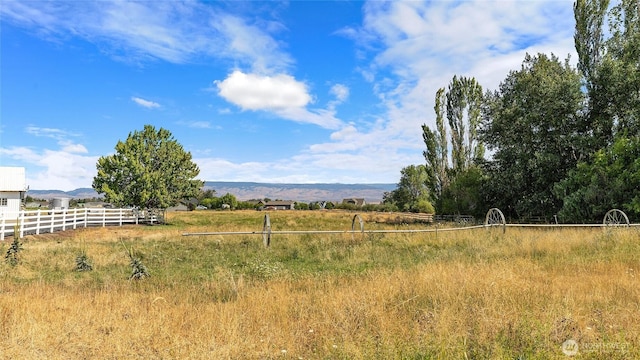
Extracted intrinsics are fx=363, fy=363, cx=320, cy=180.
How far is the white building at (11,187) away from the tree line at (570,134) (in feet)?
154

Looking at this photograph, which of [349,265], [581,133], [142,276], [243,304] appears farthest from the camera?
[581,133]

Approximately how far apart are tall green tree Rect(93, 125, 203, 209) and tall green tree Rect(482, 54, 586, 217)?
113ft

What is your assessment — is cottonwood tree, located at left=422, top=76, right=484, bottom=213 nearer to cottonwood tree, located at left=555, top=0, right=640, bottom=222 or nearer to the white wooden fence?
cottonwood tree, located at left=555, top=0, right=640, bottom=222

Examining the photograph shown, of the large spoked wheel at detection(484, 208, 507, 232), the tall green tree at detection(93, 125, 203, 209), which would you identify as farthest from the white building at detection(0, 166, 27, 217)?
the large spoked wheel at detection(484, 208, 507, 232)

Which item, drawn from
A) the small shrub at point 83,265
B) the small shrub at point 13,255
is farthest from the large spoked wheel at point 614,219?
the small shrub at point 13,255

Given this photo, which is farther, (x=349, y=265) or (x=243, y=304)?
(x=349, y=265)

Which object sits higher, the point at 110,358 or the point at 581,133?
the point at 581,133

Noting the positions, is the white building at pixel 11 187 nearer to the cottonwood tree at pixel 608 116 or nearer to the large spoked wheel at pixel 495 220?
the large spoked wheel at pixel 495 220

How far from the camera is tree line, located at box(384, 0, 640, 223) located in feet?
74.2

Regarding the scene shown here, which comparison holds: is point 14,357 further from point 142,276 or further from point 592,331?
point 592,331

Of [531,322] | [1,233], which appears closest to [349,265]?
[531,322]

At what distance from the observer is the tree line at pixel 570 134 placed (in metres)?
22.6

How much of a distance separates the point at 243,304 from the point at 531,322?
439 centimetres

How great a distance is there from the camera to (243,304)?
20.6ft
